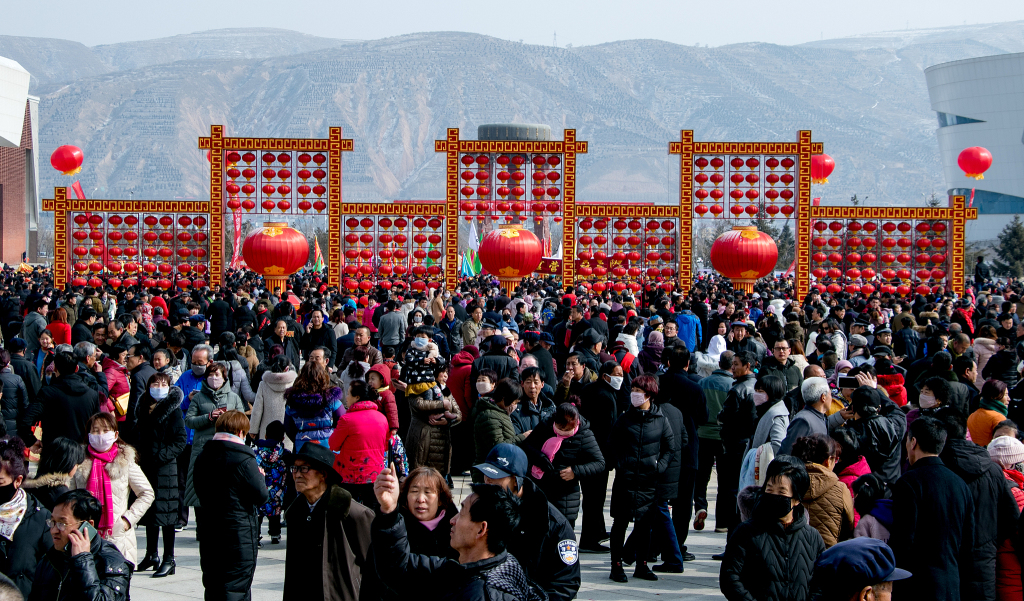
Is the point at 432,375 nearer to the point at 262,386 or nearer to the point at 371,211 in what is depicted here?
the point at 262,386

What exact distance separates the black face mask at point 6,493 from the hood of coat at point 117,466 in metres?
0.91

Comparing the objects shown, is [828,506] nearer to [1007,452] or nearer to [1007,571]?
[1007,571]

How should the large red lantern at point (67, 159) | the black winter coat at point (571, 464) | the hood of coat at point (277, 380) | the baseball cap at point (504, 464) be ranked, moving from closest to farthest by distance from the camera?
the baseball cap at point (504, 464) < the black winter coat at point (571, 464) < the hood of coat at point (277, 380) < the large red lantern at point (67, 159)

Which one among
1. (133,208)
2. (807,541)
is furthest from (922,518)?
(133,208)

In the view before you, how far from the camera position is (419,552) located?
5.40 m

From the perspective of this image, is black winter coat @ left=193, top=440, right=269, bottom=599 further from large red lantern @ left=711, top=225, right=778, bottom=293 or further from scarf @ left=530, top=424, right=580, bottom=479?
large red lantern @ left=711, top=225, right=778, bottom=293

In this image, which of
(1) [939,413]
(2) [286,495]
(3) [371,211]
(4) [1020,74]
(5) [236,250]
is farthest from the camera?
(4) [1020,74]

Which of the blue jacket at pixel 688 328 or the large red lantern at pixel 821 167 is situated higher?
the large red lantern at pixel 821 167

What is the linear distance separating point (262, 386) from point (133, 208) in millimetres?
19757

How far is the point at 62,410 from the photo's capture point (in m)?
9.09

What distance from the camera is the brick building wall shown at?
236 ft

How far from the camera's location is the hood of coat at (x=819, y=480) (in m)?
6.28

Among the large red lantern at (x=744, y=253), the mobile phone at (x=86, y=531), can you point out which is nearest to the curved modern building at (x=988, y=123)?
the large red lantern at (x=744, y=253)

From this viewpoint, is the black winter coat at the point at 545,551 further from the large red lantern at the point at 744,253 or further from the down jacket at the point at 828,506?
the large red lantern at the point at 744,253
